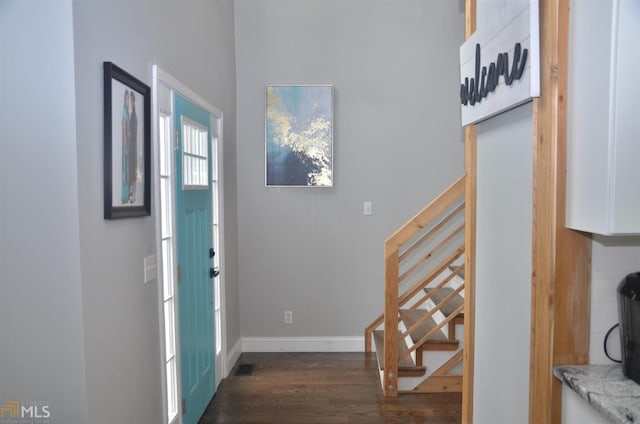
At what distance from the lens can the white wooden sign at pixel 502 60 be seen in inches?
46.4

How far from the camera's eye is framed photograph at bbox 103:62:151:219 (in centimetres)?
161

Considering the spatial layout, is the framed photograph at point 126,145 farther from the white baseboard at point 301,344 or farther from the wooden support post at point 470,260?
the white baseboard at point 301,344

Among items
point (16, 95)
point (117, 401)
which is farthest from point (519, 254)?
point (16, 95)

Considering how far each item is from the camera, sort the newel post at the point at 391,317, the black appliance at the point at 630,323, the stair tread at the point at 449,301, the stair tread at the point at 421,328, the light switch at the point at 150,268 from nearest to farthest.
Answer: the black appliance at the point at 630,323 < the light switch at the point at 150,268 < the newel post at the point at 391,317 < the stair tread at the point at 421,328 < the stair tread at the point at 449,301

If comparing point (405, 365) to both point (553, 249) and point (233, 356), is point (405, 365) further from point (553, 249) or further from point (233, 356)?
point (553, 249)

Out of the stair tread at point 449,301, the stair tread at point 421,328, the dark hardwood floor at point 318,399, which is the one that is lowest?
the dark hardwood floor at point 318,399

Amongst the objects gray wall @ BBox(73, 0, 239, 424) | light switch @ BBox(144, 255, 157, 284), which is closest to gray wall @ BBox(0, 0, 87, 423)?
gray wall @ BBox(73, 0, 239, 424)

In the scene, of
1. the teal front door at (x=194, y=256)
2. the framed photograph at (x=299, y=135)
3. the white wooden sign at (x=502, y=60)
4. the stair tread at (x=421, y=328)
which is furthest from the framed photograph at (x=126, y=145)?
→ the stair tread at (x=421, y=328)

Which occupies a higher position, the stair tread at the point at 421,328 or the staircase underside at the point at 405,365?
the stair tread at the point at 421,328

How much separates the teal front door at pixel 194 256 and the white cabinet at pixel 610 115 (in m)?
1.99

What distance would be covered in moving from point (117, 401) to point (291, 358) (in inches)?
89.9

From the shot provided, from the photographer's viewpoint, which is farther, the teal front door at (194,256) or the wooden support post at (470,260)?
the teal front door at (194,256)

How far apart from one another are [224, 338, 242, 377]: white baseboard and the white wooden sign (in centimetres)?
279

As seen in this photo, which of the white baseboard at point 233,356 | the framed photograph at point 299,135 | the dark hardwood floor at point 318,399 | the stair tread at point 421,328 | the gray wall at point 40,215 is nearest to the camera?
the gray wall at point 40,215
